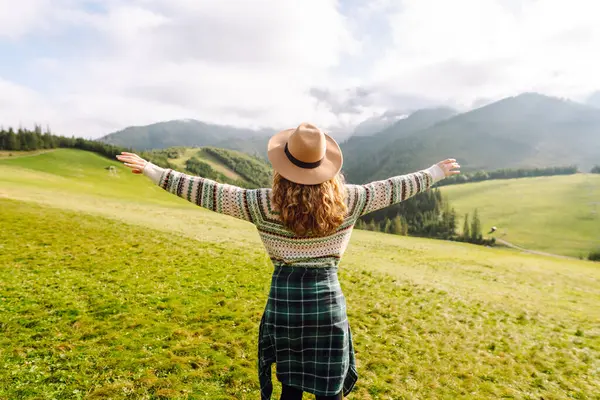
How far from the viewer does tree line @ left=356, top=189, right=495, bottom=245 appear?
144m

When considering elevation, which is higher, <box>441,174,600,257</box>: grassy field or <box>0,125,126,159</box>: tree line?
<box>0,125,126,159</box>: tree line

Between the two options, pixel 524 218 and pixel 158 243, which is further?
pixel 524 218

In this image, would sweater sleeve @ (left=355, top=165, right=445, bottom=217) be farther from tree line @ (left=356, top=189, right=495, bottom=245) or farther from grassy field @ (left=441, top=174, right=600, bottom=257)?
grassy field @ (left=441, top=174, right=600, bottom=257)

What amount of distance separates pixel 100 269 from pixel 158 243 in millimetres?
6401

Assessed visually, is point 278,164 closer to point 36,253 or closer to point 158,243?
point 36,253

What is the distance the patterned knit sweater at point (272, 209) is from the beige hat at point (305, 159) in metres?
0.41

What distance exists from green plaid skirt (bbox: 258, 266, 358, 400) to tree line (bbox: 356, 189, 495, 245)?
13684 cm

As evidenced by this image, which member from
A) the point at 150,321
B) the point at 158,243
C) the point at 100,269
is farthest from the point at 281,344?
the point at 158,243

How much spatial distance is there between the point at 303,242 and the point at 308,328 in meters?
1.09

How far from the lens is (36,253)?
665 inches

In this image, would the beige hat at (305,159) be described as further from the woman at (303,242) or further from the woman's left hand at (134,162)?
the woman's left hand at (134,162)

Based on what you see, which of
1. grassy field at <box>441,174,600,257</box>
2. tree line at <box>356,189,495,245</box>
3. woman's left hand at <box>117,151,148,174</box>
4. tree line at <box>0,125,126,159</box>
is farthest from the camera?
grassy field at <box>441,174,600,257</box>

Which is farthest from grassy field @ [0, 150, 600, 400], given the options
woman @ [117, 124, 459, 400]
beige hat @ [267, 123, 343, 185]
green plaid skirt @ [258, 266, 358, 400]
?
beige hat @ [267, 123, 343, 185]

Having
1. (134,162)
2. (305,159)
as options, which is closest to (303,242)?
(305,159)
